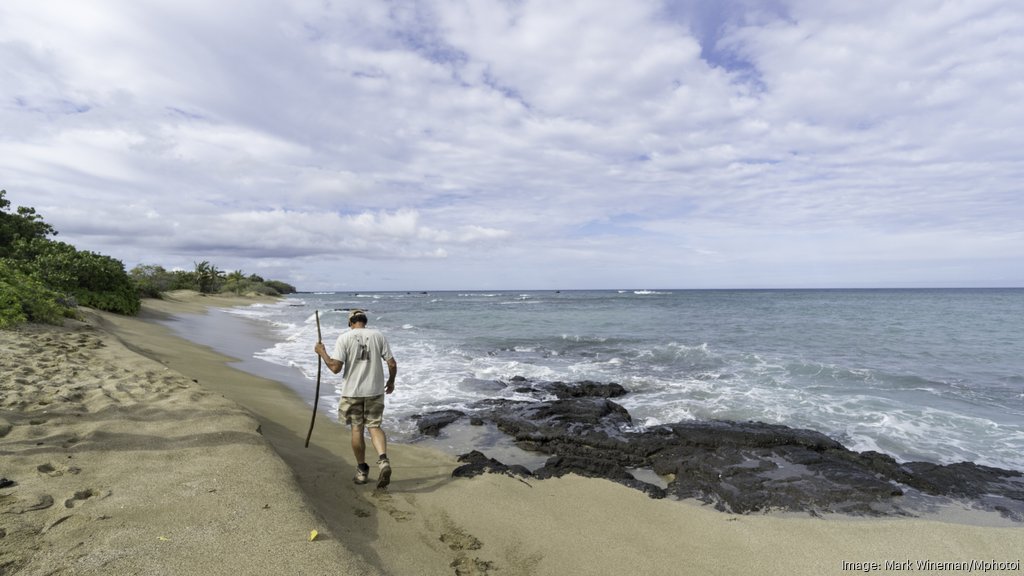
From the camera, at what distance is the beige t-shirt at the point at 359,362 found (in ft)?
17.7

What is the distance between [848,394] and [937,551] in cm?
824

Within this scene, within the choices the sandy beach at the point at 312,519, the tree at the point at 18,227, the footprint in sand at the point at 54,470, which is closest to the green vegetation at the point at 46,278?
the tree at the point at 18,227

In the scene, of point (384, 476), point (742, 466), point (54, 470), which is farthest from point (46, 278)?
point (742, 466)

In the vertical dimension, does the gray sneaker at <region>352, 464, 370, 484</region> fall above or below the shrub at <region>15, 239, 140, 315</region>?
below

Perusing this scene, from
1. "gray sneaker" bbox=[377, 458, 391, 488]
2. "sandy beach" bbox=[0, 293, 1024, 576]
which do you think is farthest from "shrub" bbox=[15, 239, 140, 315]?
"gray sneaker" bbox=[377, 458, 391, 488]

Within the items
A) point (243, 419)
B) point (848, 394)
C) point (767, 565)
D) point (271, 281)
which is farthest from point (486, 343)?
point (271, 281)

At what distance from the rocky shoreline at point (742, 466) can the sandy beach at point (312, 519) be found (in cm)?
39

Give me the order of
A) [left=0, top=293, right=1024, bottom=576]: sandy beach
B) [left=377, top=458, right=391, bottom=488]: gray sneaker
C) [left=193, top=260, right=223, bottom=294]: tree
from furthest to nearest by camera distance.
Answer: [left=193, top=260, right=223, bottom=294]: tree → [left=377, top=458, right=391, bottom=488]: gray sneaker → [left=0, top=293, right=1024, bottom=576]: sandy beach

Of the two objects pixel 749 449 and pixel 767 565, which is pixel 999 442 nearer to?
pixel 749 449

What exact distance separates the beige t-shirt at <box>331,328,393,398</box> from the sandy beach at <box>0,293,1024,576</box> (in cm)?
102

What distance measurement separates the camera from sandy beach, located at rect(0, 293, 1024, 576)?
10.8 ft

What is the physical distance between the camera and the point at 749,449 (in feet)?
25.0

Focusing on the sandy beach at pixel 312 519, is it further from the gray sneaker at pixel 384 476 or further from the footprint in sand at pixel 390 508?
the gray sneaker at pixel 384 476

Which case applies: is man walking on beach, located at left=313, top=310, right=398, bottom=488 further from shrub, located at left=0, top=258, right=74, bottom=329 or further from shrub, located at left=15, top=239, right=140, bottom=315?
shrub, located at left=15, top=239, right=140, bottom=315
